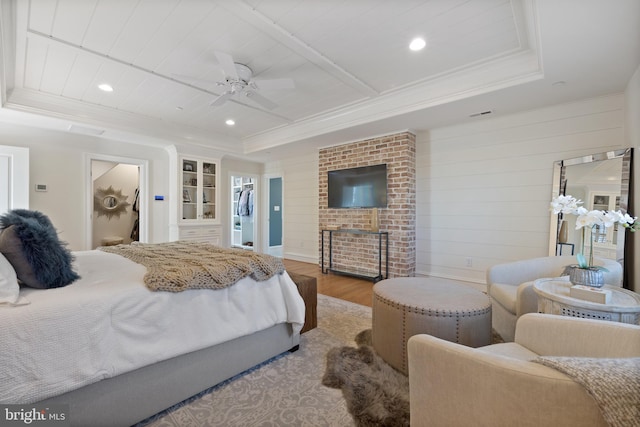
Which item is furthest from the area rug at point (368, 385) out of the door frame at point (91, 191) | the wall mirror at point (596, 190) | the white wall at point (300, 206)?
A: the door frame at point (91, 191)

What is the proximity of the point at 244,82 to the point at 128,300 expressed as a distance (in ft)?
7.88

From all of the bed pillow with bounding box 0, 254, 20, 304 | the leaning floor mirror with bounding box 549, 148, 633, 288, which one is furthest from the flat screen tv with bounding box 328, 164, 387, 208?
the bed pillow with bounding box 0, 254, 20, 304

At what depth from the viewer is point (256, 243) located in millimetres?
6508

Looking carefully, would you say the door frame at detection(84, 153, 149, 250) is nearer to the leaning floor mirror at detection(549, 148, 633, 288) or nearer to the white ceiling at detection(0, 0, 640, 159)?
the white ceiling at detection(0, 0, 640, 159)

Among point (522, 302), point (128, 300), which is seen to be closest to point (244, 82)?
point (128, 300)

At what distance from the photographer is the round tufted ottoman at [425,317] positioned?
1646 millimetres

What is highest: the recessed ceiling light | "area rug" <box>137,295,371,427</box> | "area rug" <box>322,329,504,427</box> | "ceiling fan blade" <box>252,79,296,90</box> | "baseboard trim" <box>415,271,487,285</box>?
the recessed ceiling light

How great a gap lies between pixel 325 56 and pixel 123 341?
2.69m

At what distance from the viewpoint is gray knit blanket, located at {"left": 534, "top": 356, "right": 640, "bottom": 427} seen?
580 millimetres

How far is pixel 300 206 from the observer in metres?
5.87

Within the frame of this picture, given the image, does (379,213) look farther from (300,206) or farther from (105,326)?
(105,326)

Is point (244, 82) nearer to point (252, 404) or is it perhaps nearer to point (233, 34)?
point (233, 34)

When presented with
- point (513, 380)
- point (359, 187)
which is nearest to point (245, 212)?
point (359, 187)

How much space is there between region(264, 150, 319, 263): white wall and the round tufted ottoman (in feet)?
12.2
